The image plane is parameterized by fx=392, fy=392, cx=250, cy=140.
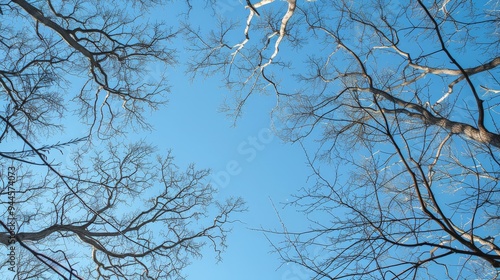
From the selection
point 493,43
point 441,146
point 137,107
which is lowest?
point 441,146

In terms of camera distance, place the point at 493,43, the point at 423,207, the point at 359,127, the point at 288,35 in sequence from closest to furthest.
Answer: the point at 423,207 < the point at 493,43 < the point at 359,127 < the point at 288,35

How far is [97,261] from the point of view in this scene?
8.40 metres

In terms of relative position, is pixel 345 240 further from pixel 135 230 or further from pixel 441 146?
pixel 135 230

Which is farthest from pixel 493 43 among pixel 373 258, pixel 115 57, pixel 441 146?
pixel 115 57

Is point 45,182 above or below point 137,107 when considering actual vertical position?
below

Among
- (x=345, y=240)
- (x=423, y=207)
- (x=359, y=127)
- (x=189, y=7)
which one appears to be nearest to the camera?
(x=423, y=207)

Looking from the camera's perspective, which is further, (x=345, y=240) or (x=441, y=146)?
(x=441, y=146)

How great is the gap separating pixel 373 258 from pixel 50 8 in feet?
25.9

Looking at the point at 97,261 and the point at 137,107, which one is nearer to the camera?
the point at 97,261

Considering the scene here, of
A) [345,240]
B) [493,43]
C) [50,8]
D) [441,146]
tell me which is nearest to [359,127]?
[441,146]

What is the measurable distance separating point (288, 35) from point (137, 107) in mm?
3780

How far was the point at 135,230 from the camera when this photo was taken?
8.75 metres

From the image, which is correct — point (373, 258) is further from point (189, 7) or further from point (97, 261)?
point (97, 261)

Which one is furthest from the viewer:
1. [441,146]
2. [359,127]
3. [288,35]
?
[288,35]
